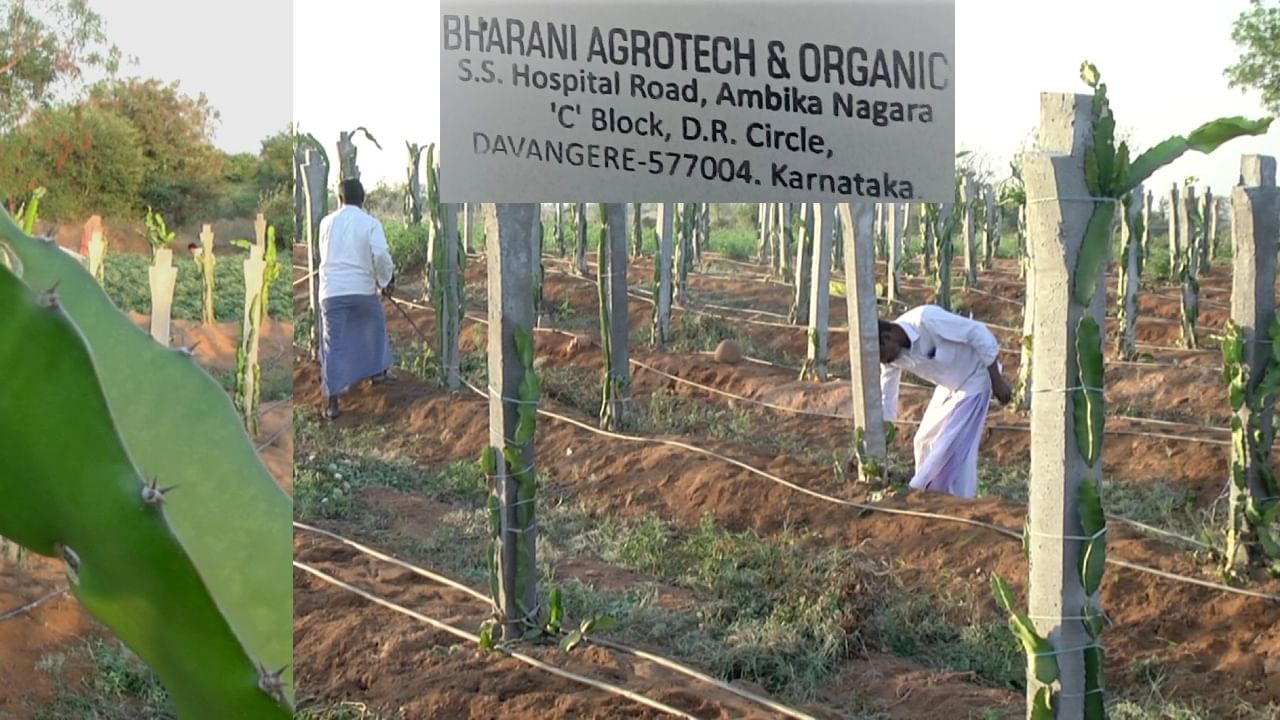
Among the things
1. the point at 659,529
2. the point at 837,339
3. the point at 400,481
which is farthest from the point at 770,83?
the point at 837,339

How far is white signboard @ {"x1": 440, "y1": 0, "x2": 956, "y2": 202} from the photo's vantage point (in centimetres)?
292

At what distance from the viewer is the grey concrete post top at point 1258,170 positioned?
5035 mm

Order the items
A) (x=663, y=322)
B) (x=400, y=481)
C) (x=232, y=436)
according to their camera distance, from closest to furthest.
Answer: (x=232, y=436) → (x=400, y=481) → (x=663, y=322)

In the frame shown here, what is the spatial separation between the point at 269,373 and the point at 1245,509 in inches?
223

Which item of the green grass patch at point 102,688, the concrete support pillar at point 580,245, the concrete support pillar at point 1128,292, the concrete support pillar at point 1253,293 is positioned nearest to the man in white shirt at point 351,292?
the green grass patch at point 102,688

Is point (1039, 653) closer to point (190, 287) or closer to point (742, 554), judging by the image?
point (742, 554)

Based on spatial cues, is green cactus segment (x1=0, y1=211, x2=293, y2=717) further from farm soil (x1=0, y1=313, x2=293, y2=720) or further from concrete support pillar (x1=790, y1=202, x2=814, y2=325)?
concrete support pillar (x1=790, y1=202, x2=814, y2=325)

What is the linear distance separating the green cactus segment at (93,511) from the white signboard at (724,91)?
229 cm

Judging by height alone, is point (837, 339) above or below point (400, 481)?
above

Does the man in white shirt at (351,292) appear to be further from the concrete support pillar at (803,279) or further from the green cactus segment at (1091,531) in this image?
the green cactus segment at (1091,531)

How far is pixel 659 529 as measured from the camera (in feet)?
17.8

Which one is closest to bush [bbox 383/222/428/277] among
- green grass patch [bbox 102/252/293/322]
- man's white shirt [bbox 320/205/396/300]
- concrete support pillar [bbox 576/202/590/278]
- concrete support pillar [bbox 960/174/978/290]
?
concrete support pillar [bbox 576/202/590/278]

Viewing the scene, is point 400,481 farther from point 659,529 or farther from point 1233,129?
point 1233,129

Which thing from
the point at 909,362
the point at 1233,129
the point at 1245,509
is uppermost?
the point at 1233,129
